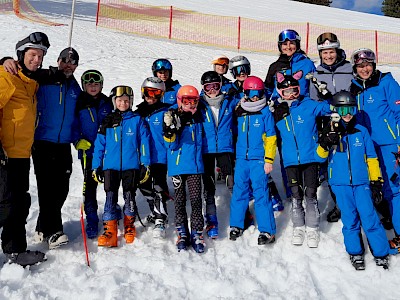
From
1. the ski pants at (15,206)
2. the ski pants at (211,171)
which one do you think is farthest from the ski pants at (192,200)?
the ski pants at (15,206)

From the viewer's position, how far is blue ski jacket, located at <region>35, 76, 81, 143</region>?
16.0ft

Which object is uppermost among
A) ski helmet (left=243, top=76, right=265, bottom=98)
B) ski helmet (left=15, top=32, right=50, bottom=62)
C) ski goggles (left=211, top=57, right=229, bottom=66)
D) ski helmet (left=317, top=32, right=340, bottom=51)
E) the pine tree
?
the pine tree

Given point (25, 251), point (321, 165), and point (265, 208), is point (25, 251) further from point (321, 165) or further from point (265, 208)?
point (321, 165)

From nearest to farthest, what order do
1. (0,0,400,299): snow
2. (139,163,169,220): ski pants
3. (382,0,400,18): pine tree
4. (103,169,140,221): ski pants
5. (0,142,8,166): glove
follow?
(0,142,8,166): glove < (0,0,400,299): snow < (103,169,140,221): ski pants < (139,163,169,220): ski pants < (382,0,400,18): pine tree

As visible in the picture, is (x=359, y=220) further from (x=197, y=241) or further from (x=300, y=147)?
(x=197, y=241)

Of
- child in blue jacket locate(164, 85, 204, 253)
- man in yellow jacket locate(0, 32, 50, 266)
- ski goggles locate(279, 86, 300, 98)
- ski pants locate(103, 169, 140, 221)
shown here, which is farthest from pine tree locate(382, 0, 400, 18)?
man in yellow jacket locate(0, 32, 50, 266)

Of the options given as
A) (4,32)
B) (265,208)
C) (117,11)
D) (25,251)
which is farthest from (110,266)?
(117,11)

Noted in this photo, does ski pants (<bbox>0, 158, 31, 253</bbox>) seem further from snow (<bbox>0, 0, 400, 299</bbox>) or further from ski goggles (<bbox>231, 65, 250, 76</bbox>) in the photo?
ski goggles (<bbox>231, 65, 250, 76</bbox>)

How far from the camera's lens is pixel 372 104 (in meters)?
5.36

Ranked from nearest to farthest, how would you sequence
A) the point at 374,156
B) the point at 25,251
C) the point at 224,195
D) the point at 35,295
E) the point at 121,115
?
1. the point at 35,295
2. the point at 25,251
3. the point at 374,156
4. the point at 121,115
5. the point at 224,195

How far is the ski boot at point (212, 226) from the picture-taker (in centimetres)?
547

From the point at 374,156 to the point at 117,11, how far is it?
21.3 m

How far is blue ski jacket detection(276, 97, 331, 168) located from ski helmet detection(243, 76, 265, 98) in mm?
470

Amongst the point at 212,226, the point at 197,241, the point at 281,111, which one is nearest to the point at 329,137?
the point at 281,111
